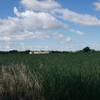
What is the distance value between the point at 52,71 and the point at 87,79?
74.6 inches

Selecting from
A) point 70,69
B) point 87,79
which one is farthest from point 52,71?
point 87,79

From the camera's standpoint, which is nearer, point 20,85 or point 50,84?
point 50,84

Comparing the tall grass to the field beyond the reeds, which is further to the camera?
the tall grass

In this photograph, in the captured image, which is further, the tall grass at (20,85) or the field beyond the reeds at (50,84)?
the tall grass at (20,85)

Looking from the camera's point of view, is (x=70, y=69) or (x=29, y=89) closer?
(x=29, y=89)

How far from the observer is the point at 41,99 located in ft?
49.3

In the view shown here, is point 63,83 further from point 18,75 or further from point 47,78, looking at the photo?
point 18,75

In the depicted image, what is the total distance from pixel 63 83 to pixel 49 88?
575 millimetres

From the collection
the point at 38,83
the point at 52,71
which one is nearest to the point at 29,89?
the point at 38,83

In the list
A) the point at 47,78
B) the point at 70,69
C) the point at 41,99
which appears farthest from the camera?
the point at 70,69

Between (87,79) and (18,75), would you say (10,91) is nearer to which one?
(18,75)

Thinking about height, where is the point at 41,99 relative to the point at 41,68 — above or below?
below

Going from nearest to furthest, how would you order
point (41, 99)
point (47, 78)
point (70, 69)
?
point (41, 99) → point (47, 78) → point (70, 69)

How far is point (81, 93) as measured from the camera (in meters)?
15.2
